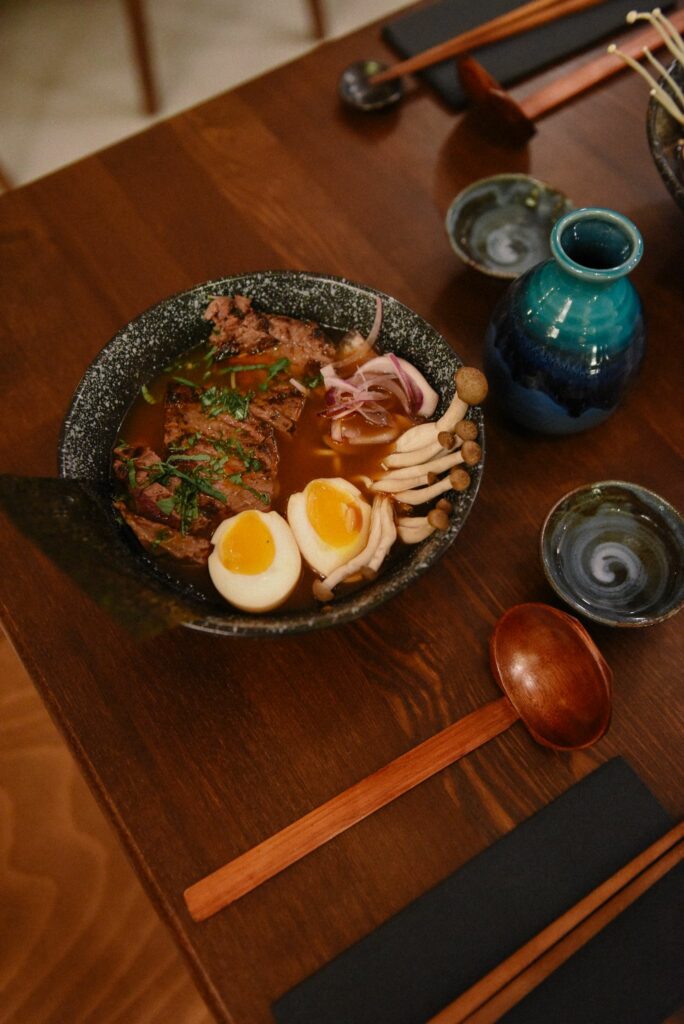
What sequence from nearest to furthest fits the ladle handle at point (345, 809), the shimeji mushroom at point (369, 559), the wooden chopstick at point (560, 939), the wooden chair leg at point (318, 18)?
the wooden chopstick at point (560, 939), the ladle handle at point (345, 809), the shimeji mushroom at point (369, 559), the wooden chair leg at point (318, 18)

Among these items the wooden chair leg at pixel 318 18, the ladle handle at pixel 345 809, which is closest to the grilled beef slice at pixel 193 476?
the ladle handle at pixel 345 809

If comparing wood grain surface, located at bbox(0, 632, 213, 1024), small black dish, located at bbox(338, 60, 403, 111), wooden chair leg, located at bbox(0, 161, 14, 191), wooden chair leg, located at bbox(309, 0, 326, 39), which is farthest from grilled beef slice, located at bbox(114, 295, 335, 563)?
wooden chair leg, located at bbox(309, 0, 326, 39)

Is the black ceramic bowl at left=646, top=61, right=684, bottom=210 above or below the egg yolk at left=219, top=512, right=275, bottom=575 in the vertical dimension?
above

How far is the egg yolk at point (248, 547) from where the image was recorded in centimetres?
136

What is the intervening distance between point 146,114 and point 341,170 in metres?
2.04

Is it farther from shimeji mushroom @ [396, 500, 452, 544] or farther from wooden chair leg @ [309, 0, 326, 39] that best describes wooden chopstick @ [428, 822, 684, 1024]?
wooden chair leg @ [309, 0, 326, 39]

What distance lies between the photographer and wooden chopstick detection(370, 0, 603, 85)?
1.97 metres

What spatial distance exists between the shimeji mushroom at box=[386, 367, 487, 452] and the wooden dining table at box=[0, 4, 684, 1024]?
0.21 metres

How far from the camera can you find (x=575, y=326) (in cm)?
133

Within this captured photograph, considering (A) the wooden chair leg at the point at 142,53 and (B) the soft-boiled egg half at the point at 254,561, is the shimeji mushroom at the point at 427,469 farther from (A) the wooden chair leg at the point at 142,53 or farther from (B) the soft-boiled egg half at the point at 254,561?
(A) the wooden chair leg at the point at 142,53

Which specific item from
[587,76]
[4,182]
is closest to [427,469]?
[587,76]

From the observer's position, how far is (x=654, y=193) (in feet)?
6.16

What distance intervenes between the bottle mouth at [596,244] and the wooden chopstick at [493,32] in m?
0.94

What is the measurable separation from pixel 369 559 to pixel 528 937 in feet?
2.14
